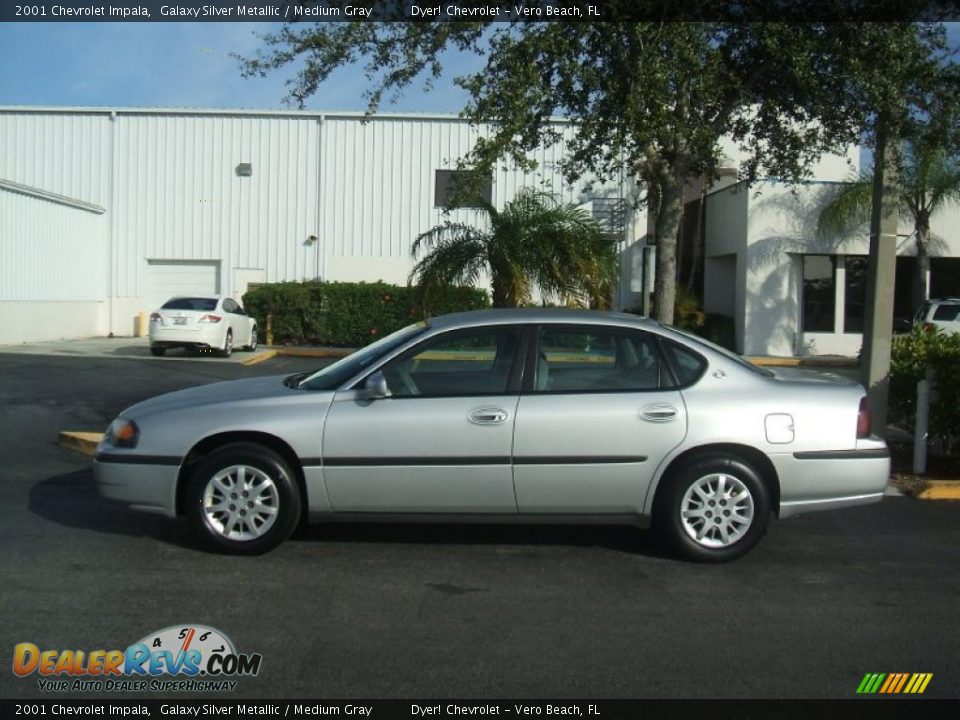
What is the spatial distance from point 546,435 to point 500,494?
471 mm

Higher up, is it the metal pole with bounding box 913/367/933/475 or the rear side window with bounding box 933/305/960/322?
the rear side window with bounding box 933/305/960/322

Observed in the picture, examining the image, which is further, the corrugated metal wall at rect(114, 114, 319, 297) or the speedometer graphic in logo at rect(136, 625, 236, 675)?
the corrugated metal wall at rect(114, 114, 319, 297)

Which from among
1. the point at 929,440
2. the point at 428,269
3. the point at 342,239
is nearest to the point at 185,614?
the point at 929,440

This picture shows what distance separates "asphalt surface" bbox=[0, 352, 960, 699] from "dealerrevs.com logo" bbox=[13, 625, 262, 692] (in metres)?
0.08

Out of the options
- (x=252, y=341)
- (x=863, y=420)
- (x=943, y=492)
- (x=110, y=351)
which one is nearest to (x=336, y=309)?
(x=252, y=341)

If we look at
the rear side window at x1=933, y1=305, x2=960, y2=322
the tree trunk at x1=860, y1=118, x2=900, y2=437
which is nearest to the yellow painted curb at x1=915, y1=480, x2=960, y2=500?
the tree trunk at x1=860, y1=118, x2=900, y2=437

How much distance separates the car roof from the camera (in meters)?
6.50

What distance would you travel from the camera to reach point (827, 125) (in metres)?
10.1

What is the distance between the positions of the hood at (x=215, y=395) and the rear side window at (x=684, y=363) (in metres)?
2.41

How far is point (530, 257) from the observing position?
1723 cm

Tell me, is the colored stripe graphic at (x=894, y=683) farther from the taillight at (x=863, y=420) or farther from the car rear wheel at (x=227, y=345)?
the car rear wheel at (x=227, y=345)

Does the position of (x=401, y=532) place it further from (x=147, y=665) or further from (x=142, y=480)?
(x=147, y=665)
